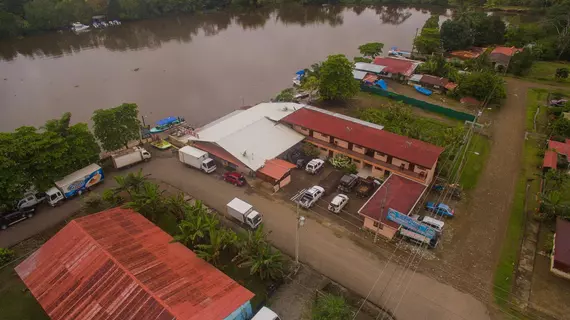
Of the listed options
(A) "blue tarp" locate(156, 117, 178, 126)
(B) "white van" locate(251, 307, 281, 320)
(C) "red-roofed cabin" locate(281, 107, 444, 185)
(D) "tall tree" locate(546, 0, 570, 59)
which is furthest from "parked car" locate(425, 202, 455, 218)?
(D) "tall tree" locate(546, 0, 570, 59)

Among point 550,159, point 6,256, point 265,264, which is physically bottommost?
point 6,256

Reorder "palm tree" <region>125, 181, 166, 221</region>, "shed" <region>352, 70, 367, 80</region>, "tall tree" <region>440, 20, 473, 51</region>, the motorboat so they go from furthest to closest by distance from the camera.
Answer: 1. the motorboat
2. "tall tree" <region>440, 20, 473, 51</region>
3. "shed" <region>352, 70, 367, 80</region>
4. "palm tree" <region>125, 181, 166, 221</region>

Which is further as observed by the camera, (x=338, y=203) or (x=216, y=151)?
(x=216, y=151)

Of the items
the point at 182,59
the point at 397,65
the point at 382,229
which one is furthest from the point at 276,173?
the point at 182,59

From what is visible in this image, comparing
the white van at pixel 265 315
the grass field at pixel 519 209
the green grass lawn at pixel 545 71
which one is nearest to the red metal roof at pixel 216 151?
the white van at pixel 265 315

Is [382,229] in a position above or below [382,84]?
below

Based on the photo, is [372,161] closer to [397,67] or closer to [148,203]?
[148,203]

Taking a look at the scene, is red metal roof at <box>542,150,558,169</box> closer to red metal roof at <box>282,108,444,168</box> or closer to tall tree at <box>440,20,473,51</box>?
red metal roof at <box>282,108,444,168</box>
